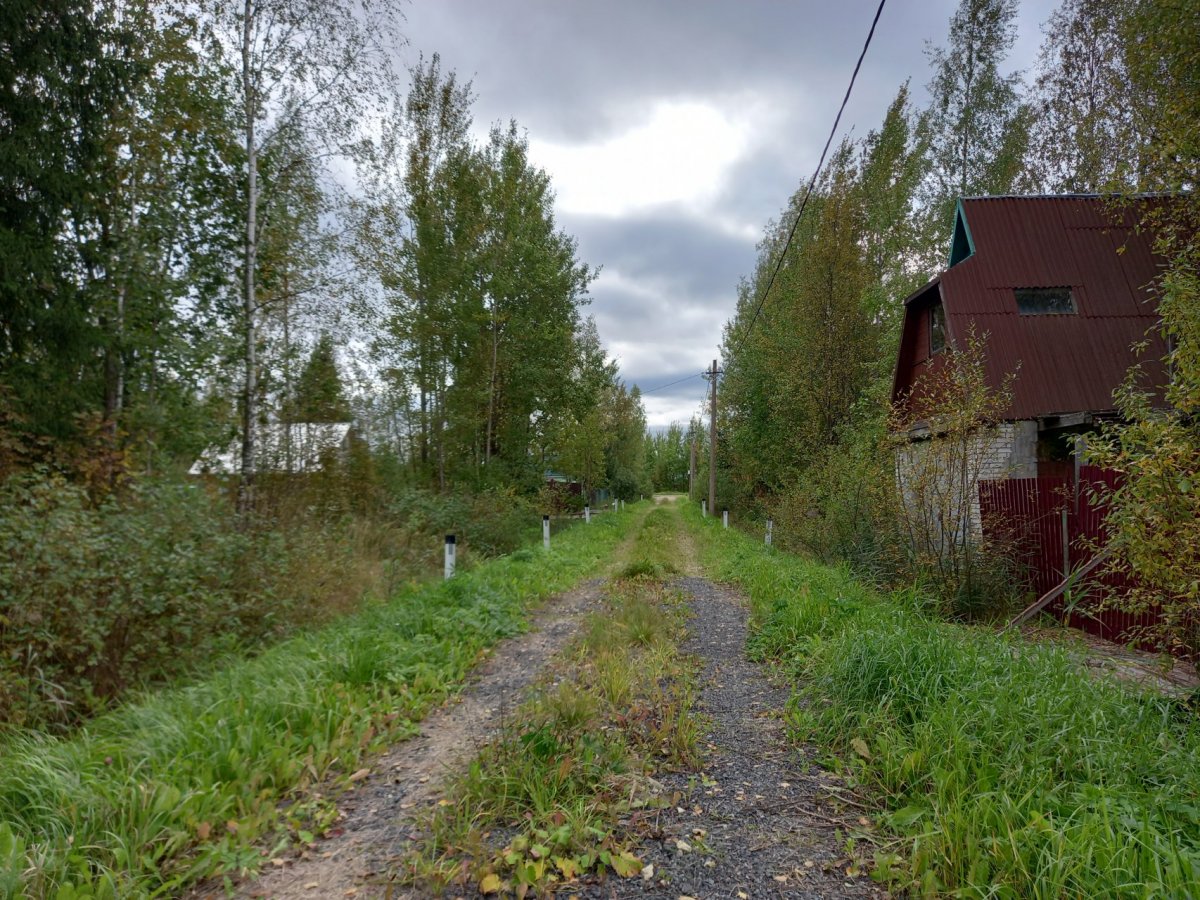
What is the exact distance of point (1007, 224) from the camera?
11.5 metres

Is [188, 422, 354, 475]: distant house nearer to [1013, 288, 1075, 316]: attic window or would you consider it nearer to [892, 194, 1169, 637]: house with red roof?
[892, 194, 1169, 637]: house with red roof

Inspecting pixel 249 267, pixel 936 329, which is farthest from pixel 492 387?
pixel 936 329

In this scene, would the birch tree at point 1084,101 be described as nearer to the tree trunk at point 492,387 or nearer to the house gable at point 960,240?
the house gable at point 960,240

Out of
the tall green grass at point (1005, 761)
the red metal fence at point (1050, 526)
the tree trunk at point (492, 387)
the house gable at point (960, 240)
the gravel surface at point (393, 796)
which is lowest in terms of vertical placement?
the gravel surface at point (393, 796)

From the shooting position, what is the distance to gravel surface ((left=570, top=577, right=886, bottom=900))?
84.4 inches

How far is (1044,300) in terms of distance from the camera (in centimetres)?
1112

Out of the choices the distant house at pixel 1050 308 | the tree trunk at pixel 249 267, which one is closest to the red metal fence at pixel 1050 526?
the distant house at pixel 1050 308

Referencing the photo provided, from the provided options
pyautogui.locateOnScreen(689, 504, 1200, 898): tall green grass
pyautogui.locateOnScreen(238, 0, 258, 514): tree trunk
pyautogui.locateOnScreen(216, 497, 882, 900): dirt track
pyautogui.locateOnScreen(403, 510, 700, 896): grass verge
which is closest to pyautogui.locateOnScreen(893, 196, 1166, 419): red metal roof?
pyautogui.locateOnScreen(689, 504, 1200, 898): tall green grass

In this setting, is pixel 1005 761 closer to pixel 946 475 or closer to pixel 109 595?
pixel 946 475

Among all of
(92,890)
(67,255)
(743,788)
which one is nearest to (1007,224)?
(743,788)

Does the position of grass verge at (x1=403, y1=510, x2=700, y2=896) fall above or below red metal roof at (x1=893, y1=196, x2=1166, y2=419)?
below

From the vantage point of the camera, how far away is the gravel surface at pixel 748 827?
2.14m

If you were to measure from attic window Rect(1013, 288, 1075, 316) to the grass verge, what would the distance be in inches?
458

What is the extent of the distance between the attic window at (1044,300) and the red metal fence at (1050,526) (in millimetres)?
5242
